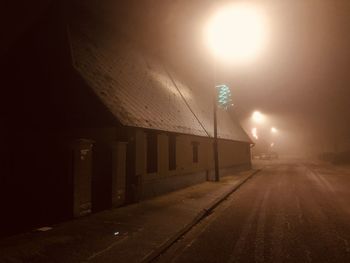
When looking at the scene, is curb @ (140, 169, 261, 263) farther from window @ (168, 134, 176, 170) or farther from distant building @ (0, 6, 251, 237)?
window @ (168, 134, 176, 170)

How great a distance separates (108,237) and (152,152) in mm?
7163

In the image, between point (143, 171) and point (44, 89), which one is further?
point (143, 171)

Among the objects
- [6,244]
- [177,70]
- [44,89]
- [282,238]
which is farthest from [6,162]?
[177,70]

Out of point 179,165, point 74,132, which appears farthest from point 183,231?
point 179,165

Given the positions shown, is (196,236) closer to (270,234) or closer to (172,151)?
(270,234)

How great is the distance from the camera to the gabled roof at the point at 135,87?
1229 cm

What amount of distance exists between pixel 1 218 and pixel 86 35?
9365 mm

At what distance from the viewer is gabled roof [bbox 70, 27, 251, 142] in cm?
1229

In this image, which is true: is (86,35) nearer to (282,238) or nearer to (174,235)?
(174,235)

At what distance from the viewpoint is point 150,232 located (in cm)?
784

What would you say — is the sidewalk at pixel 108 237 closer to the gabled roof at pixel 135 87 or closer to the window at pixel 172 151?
the gabled roof at pixel 135 87

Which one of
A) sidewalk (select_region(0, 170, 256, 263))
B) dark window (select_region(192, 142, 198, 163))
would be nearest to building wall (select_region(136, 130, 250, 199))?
dark window (select_region(192, 142, 198, 163))

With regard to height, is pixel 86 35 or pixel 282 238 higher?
pixel 86 35

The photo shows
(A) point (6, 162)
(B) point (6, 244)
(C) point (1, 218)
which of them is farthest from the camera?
(A) point (6, 162)
